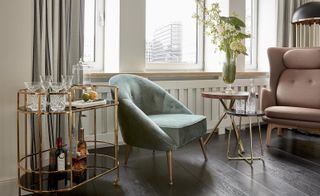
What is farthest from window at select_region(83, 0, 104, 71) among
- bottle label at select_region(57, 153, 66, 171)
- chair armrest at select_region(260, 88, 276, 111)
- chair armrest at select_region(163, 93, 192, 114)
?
chair armrest at select_region(260, 88, 276, 111)

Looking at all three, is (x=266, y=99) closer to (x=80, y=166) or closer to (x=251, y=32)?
(x=251, y=32)

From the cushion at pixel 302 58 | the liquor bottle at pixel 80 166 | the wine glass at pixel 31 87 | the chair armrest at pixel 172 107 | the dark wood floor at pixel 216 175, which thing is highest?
the cushion at pixel 302 58

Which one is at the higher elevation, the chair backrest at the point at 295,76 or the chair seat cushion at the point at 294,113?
the chair backrest at the point at 295,76

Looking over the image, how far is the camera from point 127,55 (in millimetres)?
3242

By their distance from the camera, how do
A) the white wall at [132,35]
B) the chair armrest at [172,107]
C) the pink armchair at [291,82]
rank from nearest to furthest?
the chair armrest at [172,107]
the white wall at [132,35]
the pink armchair at [291,82]

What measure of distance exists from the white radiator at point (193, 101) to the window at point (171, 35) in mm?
344

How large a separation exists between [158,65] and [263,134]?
1.52 m

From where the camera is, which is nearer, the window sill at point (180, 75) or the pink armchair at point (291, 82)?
the window sill at point (180, 75)

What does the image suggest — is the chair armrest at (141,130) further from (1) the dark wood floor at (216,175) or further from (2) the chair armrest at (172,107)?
(2) the chair armrest at (172,107)

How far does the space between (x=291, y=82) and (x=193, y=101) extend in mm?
1140

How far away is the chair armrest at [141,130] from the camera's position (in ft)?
7.39

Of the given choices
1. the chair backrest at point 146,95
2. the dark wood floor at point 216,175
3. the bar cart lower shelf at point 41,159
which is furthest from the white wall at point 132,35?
the bar cart lower shelf at point 41,159

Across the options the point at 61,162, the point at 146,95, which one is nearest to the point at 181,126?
the point at 146,95

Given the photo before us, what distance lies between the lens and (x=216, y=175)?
2471 millimetres
